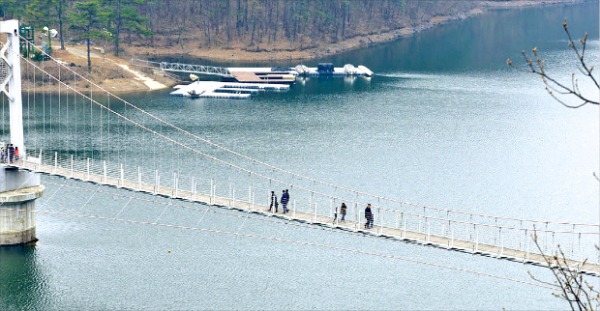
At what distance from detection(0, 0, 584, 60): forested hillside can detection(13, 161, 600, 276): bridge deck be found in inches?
2225

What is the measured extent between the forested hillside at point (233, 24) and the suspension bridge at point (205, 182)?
23521mm

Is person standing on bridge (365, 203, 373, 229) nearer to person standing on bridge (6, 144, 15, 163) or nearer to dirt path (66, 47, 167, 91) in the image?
person standing on bridge (6, 144, 15, 163)

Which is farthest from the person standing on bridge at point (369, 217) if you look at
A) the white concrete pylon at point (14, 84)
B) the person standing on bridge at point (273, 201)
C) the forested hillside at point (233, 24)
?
the forested hillside at point (233, 24)

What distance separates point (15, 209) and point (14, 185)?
1.20m

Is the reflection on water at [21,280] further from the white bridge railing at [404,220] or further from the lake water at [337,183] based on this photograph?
the white bridge railing at [404,220]

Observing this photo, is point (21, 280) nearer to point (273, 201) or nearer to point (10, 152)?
point (10, 152)

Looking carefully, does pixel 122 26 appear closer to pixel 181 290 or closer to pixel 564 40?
pixel 564 40

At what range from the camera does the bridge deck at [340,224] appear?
36188 mm

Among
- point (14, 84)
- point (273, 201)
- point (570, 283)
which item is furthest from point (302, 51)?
point (570, 283)

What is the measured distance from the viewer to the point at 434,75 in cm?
10412

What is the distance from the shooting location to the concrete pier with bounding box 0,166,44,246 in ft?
152

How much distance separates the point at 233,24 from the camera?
394 ft

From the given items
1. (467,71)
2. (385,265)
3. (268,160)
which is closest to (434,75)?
(467,71)

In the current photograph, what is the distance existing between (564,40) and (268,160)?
74756mm
